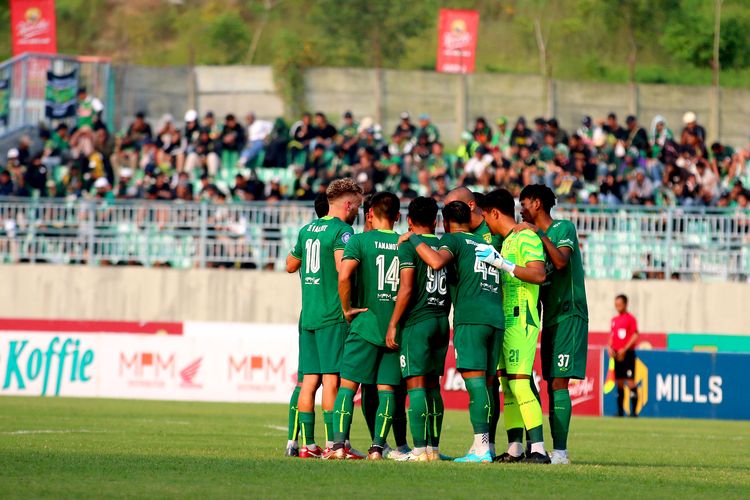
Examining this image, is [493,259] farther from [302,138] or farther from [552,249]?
[302,138]

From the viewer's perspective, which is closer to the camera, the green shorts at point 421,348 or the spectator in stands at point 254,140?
the green shorts at point 421,348

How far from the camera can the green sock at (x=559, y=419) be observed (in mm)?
11648

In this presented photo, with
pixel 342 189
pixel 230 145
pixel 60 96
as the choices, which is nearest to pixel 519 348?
pixel 342 189

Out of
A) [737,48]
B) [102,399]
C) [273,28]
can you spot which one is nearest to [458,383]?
[102,399]

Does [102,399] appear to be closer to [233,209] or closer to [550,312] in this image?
[233,209]

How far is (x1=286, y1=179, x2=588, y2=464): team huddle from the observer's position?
449 inches

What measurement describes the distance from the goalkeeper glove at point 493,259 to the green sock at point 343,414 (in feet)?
5.24

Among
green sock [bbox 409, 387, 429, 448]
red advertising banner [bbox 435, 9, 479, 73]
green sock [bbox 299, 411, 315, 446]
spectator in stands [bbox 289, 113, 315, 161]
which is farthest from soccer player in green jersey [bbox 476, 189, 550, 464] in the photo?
red advertising banner [bbox 435, 9, 479, 73]

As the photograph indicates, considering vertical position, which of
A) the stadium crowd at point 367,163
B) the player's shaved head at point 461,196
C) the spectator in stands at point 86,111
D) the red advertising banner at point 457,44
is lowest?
the player's shaved head at point 461,196

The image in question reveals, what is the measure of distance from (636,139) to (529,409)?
21405mm

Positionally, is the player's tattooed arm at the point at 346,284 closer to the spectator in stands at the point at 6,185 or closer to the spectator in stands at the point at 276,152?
the spectator in stands at the point at 276,152

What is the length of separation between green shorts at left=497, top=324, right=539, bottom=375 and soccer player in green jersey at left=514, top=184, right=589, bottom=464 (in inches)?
9.6

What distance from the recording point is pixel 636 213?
2842 centimetres

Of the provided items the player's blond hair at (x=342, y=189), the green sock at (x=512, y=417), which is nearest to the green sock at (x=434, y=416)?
the green sock at (x=512, y=417)
